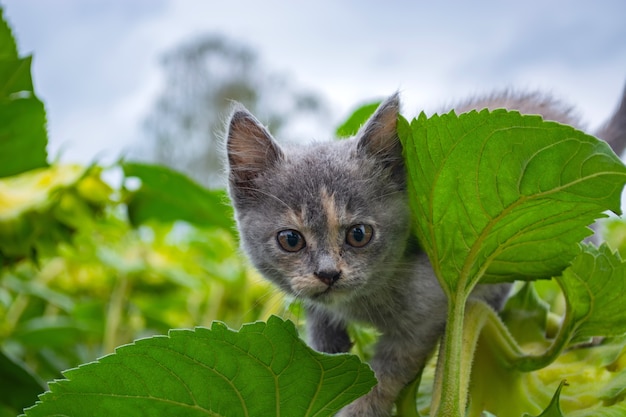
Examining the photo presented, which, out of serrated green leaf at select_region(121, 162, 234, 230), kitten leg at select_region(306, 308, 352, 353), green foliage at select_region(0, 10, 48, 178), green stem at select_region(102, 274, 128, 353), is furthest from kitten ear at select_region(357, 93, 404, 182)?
green stem at select_region(102, 274, 128, 353)

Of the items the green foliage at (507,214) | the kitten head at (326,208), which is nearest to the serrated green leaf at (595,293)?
the green foliage at (507,214)

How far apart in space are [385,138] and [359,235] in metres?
0.12

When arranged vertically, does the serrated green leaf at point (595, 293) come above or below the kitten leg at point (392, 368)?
above

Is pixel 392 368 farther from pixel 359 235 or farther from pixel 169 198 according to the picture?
pixel 169 198

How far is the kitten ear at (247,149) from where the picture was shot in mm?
932

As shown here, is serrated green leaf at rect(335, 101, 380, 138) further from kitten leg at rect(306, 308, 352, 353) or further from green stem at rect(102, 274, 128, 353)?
green stem at rect(102, 274, 128, 353)

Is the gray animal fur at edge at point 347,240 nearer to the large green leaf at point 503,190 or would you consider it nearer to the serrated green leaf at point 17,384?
the large green leaf at point 503,190

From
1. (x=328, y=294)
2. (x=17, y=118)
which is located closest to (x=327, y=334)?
(x=328, y=294)

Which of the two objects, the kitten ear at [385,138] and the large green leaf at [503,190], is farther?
the kitten ear at [385,138]

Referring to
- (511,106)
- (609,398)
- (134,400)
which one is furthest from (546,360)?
(511,106)

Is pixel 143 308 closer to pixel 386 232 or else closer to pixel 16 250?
pixel 16 250

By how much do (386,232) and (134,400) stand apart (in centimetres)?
40

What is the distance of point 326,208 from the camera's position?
2.85 feet

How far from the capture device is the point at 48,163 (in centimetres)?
108
